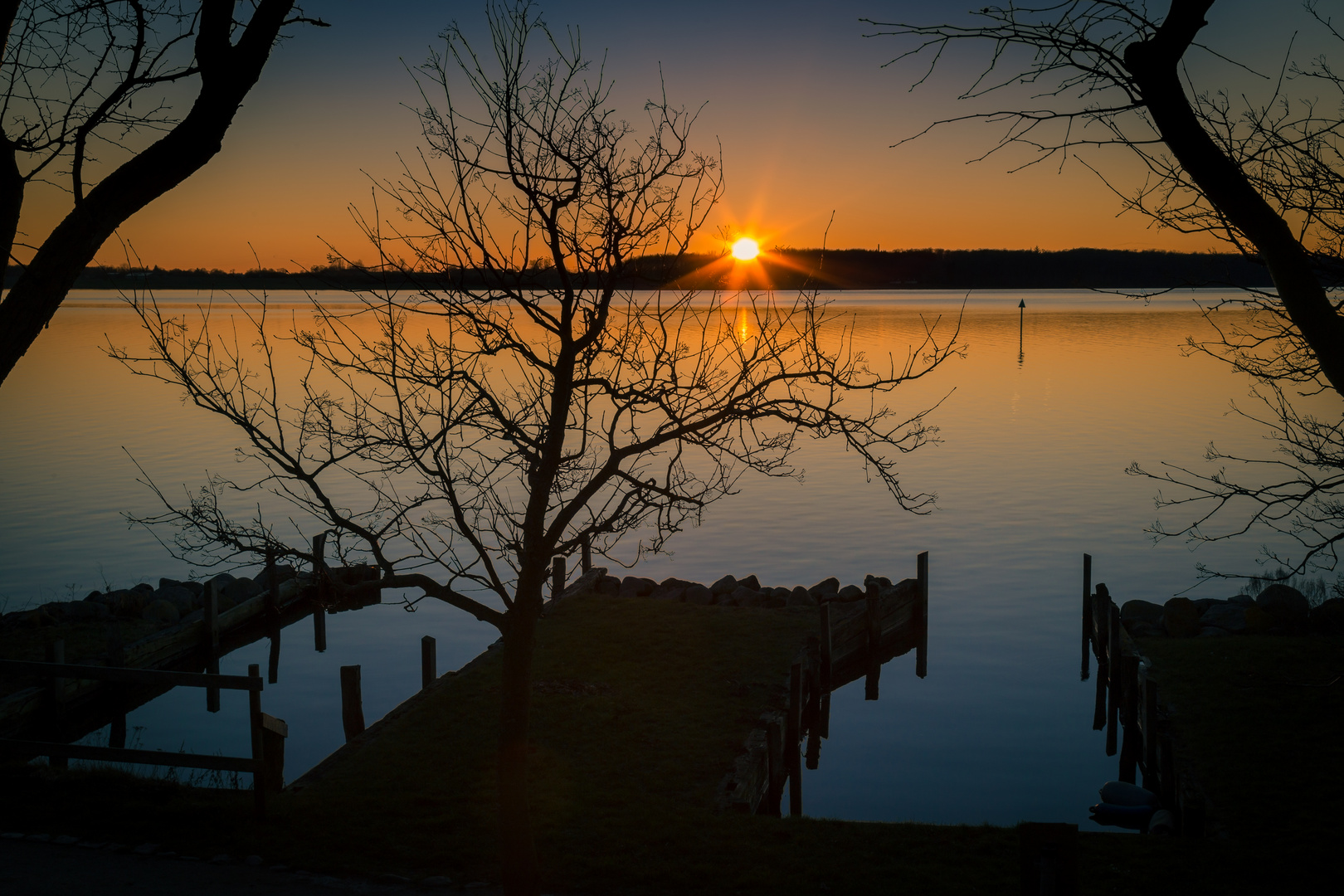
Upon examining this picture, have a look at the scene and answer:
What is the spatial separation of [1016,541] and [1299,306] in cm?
2881

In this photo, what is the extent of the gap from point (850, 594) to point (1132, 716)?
25.6 feet

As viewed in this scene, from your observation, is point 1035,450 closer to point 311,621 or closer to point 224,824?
point 311,621

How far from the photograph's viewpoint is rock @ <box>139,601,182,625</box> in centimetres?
2169

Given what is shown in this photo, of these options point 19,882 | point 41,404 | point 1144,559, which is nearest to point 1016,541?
point 1144,559

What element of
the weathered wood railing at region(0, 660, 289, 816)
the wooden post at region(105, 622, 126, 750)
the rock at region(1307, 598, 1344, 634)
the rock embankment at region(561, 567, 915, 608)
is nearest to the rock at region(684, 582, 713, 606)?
the rock embankment at region(561, 567, 915, 608)

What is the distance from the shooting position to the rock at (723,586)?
76.0ft

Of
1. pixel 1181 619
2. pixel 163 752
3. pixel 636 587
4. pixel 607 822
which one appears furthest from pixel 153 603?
pixel 1181 619

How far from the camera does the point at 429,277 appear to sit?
830 centimetres

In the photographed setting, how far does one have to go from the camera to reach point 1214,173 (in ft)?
15.6

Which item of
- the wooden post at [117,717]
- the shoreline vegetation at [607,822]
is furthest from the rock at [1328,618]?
the wooden post at [117,717]

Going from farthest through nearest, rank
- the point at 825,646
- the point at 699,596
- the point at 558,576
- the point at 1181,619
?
the point at 558,576
the point at 699,596
the point at 1181,619
the point at 825,646

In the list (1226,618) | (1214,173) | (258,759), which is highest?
(1214,173)

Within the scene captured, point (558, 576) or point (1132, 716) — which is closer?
point (1132, 716)

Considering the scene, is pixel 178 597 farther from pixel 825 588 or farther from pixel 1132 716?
pixel 1132 716
